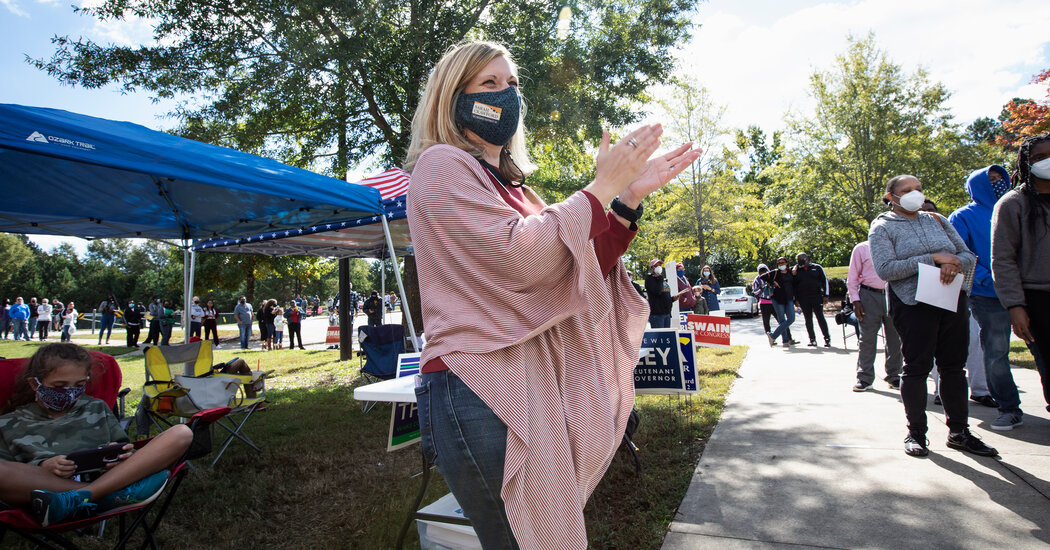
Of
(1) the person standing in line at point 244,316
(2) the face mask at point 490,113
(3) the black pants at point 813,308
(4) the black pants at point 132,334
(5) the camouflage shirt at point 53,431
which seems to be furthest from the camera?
(4) the black pants at point 132,334

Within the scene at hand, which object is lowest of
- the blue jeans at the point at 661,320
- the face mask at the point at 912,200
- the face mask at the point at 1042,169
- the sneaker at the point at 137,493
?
the sneaker at the point at 137,493

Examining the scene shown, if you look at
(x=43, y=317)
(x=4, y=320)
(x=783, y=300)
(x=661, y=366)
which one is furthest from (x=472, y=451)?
(x=4, y=320)

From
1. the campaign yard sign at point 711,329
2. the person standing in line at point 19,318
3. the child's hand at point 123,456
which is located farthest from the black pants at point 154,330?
the campaign yard sign at point 711,329

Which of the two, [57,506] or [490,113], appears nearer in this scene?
[490,113]

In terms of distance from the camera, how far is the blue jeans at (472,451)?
43.8 inches

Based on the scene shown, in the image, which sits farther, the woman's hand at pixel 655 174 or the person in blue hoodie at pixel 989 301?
the person in blue hoodie at pixel 989 301

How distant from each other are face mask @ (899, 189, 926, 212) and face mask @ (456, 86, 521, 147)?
12.0 feet

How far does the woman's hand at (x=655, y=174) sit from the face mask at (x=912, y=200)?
322 centimetres

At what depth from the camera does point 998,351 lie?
170 inches

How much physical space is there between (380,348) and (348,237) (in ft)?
9.28

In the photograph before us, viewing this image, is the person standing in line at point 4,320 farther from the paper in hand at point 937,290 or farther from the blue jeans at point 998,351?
the blue jeans at point 998,351

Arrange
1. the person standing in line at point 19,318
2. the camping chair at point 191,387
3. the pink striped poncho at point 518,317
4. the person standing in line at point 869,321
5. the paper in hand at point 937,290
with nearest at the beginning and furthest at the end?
1. the pink striped poncho at point 518,317
2. the paper in hand at point 937,290
3. the camping chair at point 191,387
4. the person standing in line at point 869,321
5. the person standing in line at point 19,318

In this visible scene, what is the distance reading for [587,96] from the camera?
10.6 meters

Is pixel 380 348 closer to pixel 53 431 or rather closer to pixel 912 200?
pixel 53 431
